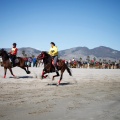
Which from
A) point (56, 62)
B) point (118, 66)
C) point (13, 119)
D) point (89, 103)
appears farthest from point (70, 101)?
point (118, 66)

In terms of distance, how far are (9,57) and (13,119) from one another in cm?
1187

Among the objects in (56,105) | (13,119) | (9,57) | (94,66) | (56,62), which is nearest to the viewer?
(13,119)

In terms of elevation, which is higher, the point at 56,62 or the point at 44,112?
the point at 56,62

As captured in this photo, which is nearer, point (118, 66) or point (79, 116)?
point (79, 116)

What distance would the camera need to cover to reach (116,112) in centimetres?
641

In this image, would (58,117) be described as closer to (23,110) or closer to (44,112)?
(44,112)

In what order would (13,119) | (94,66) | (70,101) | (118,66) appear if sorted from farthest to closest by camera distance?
1. (118,66)
2. (94,66)
3. (70,101)
4. (13,119)

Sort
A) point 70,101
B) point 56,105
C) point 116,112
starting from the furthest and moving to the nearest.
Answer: point 70,101
point 56,105
point 116,112

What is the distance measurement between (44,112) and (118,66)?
49823mm

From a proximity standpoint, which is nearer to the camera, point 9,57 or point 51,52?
point 51,52

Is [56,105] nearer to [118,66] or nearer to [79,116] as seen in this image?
[79,116]

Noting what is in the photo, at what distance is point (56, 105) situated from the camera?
7457 mm

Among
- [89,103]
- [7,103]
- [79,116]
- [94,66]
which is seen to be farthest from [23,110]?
[94,66]

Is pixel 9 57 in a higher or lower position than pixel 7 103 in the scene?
higher
